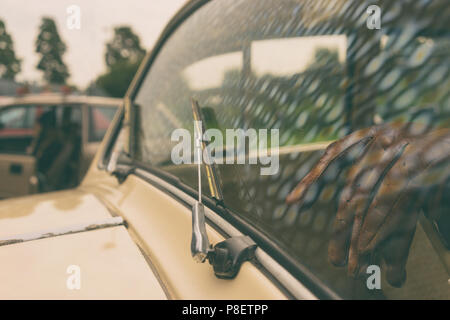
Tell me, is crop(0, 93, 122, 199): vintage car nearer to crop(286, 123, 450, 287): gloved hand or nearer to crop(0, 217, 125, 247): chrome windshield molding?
crop(0, 217, 125, 247): chrome windshield molding

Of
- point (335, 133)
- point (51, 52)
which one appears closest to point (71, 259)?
point (335, 133)

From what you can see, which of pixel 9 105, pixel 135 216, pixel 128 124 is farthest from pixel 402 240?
pixel 9 105

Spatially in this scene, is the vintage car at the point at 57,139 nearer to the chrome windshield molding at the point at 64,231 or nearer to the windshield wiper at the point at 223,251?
the chrome windshield molding at the point at 64,231

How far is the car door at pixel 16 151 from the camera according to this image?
16.1 ft

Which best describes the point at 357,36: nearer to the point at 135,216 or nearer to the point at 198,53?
the point at 198,53

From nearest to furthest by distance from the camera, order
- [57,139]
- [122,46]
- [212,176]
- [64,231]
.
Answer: [212,176], [64,231], [57,139], [122,46]

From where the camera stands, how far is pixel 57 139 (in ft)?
18.0

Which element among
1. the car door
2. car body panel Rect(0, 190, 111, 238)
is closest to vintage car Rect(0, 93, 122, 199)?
the car door

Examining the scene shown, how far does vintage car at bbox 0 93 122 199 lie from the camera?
5000mm

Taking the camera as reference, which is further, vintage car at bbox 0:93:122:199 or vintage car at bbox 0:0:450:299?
vintage car at bbox 0:93:122:199

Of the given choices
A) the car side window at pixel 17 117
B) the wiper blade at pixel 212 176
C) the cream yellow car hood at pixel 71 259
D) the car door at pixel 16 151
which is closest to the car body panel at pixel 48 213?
the cream yellow car hood at pixel 71 259

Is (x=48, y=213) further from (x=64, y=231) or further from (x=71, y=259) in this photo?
(x=71, y=259)

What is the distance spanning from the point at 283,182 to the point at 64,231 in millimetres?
679

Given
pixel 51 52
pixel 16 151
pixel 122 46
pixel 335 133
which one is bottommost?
pixel 16 151
